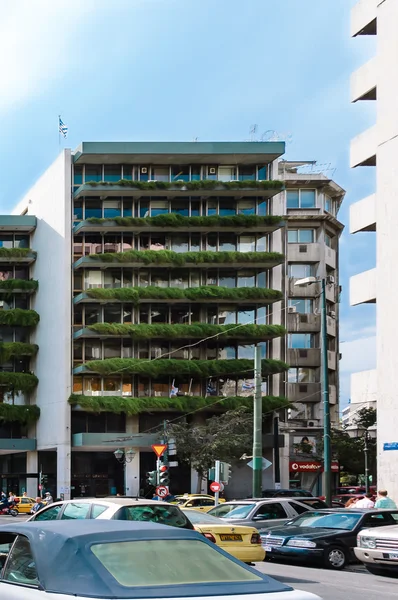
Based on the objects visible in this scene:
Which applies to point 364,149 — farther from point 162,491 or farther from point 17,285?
point 17,285

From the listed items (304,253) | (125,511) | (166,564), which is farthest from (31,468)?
(166,564)

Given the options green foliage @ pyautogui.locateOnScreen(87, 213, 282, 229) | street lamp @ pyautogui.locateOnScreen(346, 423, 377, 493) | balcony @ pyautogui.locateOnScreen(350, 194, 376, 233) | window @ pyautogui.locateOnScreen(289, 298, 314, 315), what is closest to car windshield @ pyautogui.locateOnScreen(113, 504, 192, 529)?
balcony @ pyautogui.locateOnScreen(350, 194, 376, 233)

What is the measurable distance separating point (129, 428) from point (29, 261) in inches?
670

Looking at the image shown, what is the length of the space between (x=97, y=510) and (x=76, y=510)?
27.9 inches

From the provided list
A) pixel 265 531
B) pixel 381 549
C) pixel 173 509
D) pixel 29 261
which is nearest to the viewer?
pixel 173 509

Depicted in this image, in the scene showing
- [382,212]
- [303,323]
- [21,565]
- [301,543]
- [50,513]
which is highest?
[382,212]

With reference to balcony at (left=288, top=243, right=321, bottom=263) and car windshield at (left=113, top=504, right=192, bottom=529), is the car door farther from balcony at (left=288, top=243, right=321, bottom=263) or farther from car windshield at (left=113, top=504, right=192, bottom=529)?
balcony at (left=288, top=243, right=321, bottom=263)

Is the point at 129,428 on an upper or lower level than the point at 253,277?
lower

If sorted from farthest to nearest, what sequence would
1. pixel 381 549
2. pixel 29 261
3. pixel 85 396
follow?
pixel 29 261, pixel 85 396, pixel 381 549

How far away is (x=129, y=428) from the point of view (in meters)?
75.8

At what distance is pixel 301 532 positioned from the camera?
24.4 m

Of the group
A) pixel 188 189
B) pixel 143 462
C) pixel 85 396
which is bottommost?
pixel 143 462

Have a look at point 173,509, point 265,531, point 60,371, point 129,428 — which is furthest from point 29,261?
point 173,509

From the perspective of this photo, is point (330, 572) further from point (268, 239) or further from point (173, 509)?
point (268, 239)
